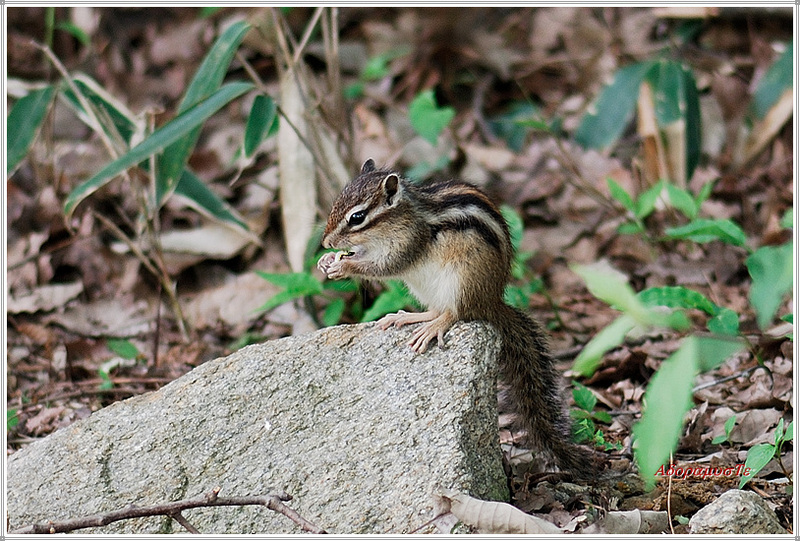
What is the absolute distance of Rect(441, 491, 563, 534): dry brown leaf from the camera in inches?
108

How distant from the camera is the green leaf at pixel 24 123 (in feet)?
14.8

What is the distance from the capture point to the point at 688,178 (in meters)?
5.68

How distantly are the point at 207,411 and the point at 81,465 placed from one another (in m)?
0.49

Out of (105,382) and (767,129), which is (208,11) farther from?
(767,129)

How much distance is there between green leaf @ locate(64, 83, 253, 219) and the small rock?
8.55ft

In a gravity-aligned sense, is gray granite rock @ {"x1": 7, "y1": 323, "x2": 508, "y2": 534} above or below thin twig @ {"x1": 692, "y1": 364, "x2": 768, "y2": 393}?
above

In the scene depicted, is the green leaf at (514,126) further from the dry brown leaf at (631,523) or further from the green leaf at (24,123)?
the dry brown leaf at (631,523)

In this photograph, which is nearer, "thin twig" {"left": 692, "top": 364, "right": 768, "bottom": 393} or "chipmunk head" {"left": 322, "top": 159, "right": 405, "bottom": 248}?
"chipmunk head" {"left": 322, "top": 159, "right": 405, "bottom": 248}

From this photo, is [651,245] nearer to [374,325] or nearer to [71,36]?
[374,325]

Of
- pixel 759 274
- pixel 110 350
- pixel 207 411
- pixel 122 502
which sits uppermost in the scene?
pixel 759 274

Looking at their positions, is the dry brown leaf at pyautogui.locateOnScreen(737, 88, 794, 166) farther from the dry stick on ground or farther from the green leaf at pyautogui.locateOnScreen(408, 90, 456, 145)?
the dry stick on ground

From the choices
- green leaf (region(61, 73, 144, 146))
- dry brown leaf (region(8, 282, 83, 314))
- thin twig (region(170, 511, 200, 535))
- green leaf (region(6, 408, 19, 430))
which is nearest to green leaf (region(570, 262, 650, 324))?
thin twig (region(170, 511, 200, 535))

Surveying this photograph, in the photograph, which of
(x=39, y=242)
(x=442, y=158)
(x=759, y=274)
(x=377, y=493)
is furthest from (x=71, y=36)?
(x=759, y=274)

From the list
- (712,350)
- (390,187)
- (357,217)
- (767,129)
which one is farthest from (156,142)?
(767,129)
